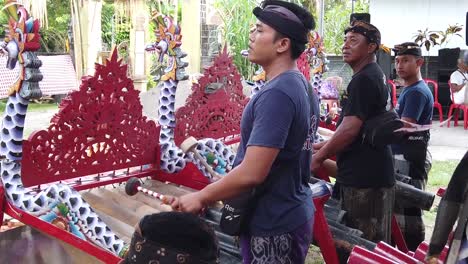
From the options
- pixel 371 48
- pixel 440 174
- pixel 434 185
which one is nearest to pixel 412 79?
pixel 371 48

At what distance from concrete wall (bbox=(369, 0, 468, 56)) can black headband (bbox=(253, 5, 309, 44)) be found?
35.1ft

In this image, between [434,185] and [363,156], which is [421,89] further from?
[434,185]

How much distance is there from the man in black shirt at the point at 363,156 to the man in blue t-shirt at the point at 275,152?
2.73 ft

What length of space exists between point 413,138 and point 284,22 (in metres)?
2.05

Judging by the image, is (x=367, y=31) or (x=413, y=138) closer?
(x=367, y=31)

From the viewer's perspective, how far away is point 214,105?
10.8 ft

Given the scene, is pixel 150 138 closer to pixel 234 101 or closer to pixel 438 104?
pixel 234 101

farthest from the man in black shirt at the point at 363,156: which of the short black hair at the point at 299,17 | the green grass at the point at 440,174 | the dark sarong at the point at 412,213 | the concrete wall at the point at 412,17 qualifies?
the concrete wall at the point at 412,17

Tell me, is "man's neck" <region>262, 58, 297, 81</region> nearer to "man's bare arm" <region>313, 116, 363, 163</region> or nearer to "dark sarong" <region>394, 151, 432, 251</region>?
"man's bare arm" <region>313, 116, 363, 163</region>

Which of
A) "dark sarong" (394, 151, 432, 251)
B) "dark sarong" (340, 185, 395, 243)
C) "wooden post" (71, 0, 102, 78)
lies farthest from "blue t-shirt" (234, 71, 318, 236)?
"wooden post" (71, 0, 102, 78)

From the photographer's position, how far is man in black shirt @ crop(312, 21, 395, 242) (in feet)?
8.63

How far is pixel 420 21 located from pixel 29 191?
11220 mm

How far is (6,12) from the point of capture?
2139mm

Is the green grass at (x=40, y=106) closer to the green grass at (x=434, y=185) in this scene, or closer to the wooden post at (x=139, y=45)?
the wooden post at (x=139, y=45)
